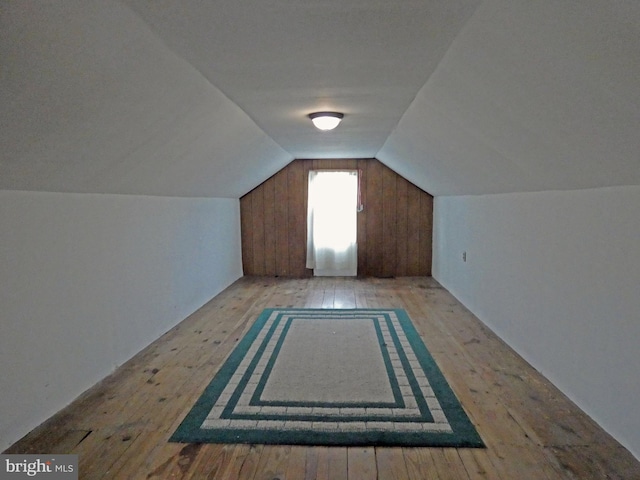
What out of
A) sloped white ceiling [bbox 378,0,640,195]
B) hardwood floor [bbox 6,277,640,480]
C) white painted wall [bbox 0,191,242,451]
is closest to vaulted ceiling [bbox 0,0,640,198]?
sloped white ceiling [bbox 378,0,640,195]

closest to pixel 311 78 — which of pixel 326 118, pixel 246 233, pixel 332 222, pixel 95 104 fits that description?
pixel 326 118

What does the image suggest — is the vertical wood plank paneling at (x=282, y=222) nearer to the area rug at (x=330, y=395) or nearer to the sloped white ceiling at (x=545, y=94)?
the area rug at (x=330, y=395)

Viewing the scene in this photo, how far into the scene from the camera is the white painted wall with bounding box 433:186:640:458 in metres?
2.00

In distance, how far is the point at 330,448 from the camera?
2.04 m

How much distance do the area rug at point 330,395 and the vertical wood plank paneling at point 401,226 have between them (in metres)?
2.52

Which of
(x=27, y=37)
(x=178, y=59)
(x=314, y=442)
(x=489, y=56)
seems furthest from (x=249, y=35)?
(x=314, y=442)

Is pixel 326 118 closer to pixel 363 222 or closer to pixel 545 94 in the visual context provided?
pixel 545 94

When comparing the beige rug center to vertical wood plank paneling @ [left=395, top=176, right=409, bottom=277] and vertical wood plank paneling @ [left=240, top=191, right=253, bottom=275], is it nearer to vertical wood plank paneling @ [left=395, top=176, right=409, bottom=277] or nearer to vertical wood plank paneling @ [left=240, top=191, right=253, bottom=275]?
vertical wood plank paneling @ [left=395, top=176, right=409, bottom=277]

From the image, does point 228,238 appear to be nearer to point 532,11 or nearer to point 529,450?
point 529,450

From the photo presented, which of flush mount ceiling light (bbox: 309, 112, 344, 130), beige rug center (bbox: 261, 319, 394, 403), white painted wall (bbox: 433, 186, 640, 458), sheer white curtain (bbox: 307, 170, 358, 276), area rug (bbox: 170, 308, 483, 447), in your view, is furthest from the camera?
sheer white curtain (bbox: 307, 170, 358, 276)

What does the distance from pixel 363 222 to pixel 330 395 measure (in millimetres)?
3852

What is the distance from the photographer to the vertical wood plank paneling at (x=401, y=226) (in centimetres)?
610

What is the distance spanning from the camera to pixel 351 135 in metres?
4.12

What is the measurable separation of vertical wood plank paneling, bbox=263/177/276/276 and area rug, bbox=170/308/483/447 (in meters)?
2.58
